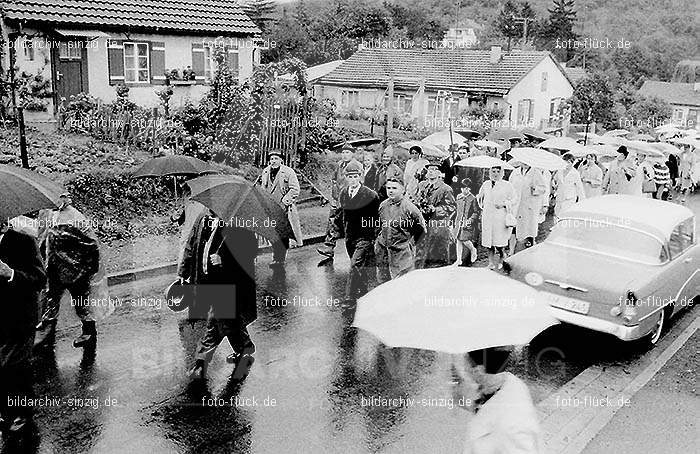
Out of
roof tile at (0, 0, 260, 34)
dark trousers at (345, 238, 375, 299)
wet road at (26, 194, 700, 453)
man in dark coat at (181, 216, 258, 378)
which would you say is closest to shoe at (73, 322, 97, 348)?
wet road at (26, 194, 700, 453)

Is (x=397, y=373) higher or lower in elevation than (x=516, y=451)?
lower

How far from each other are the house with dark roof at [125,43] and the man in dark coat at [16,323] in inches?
528

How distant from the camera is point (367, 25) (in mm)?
73062

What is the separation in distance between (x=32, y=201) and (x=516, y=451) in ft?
14.6

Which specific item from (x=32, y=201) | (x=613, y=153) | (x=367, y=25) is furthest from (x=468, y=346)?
(x=367, y=25)

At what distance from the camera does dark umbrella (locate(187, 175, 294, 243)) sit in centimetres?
674

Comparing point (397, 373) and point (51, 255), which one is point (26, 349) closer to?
point (51, 255)

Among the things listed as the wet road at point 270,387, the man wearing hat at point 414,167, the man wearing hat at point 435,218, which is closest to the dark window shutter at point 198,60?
the man wearing hat at point 414,167

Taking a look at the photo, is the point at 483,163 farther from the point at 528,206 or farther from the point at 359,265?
the point at 359,265

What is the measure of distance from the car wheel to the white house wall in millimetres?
31493

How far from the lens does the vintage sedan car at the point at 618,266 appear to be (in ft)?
27.5

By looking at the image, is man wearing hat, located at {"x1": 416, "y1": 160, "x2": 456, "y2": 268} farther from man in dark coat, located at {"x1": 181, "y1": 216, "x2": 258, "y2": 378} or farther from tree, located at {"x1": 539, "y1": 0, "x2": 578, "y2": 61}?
tree, located at {"x1": 539, "y1": 0, "x2": 578, "y2": 61}

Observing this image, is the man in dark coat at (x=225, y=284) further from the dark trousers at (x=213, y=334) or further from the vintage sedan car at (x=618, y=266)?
the vintage sedan car at (x=618, y=266)

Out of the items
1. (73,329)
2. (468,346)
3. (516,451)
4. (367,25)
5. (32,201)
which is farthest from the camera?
(367,25)
